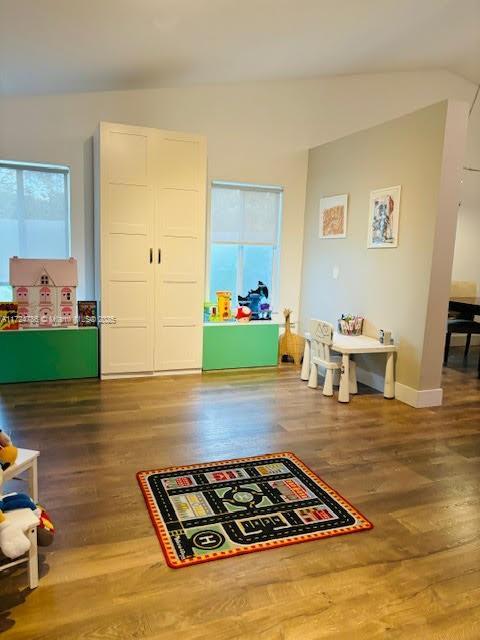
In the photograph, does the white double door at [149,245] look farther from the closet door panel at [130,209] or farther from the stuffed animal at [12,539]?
the stuffed animal at [12,539]

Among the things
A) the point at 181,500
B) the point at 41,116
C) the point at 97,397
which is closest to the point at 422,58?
the point at 41,116

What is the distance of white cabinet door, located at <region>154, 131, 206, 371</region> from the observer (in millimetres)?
4523

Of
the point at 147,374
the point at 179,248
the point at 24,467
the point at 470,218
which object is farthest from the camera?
the point at 470,218

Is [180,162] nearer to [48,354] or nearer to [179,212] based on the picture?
[179,212]

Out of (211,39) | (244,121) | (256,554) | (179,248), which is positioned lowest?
(256,554)

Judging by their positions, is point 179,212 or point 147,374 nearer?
point 179,212

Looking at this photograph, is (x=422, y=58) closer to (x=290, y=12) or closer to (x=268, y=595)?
(x=290, y=12)

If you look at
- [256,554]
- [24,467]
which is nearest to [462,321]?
[256,554]

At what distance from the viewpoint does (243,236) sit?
5.52 meters

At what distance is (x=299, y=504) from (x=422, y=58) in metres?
5.16

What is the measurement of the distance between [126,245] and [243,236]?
5.13 feet

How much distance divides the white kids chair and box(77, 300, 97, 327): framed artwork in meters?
2.12

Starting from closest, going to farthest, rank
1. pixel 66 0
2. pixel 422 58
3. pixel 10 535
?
1. pixel 10 535
2. pixel 66 0
3. pixel 422 58

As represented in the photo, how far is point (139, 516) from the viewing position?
230 centimetres
